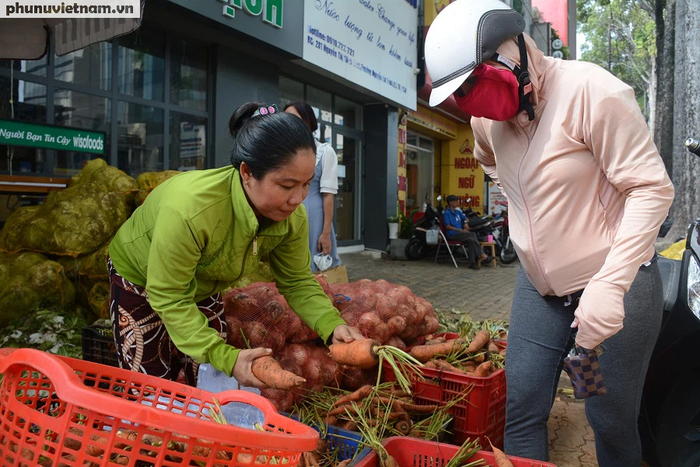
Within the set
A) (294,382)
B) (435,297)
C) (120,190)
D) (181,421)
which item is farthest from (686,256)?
(435,297)

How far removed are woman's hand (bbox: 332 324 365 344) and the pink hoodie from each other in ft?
2.49

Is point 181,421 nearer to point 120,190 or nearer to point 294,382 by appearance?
point 294,382

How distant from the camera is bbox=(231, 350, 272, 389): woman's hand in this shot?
1.86 metres

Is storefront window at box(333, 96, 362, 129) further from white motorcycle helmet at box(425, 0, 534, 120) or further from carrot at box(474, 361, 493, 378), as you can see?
white motorcycle helmet at box(425, 0, 534, 120)

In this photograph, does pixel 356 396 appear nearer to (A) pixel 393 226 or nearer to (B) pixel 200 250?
(B) pixel 200 250

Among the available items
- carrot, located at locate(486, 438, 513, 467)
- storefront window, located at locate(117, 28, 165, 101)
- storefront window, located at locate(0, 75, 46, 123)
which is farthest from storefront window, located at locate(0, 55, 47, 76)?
carrot, located at locate(486, 438, 513, 467)

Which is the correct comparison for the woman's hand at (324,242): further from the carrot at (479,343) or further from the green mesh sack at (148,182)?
the carrot at (479,343)

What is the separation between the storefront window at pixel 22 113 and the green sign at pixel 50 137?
50 centimetres

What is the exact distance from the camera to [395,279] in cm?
942

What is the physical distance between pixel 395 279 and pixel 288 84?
14.2 feet

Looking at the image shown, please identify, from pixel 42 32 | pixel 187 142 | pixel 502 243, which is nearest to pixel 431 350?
pixel 42 32

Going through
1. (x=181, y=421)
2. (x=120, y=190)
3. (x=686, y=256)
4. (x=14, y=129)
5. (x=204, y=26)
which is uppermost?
(x=204, y=26)

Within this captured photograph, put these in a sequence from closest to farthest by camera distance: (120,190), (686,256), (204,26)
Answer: (686,256)
(120,190)
(204,26)

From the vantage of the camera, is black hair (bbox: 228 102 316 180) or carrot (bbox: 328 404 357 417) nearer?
black hair (bbox: 228 102 316 180)
